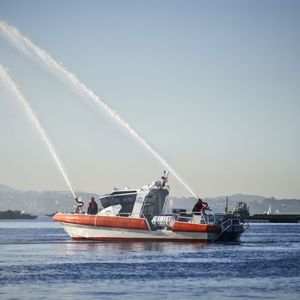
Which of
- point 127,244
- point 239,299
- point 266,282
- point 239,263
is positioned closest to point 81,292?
point 239,299

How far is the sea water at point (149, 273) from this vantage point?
42219 millimetres

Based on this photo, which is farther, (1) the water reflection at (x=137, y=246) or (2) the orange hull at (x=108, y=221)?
(2) the orange hull at (x=108, y=221)

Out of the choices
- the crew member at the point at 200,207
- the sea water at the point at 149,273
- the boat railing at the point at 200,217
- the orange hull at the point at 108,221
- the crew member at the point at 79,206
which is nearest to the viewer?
the sea water at the point at 149,273

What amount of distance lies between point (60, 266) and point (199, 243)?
2729cm

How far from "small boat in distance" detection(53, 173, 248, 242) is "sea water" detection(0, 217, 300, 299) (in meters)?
4.85

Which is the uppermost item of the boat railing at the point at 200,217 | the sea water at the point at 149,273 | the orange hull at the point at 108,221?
the boat railing at the point at 200,217

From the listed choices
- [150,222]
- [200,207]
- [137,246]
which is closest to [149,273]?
[137,246]

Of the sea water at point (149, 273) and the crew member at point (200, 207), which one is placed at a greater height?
the crew member at point (200, 207)

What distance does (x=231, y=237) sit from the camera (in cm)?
8256

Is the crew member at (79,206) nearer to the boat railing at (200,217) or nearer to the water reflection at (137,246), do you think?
the water reflection at (137,246)

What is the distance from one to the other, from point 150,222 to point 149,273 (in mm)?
31628

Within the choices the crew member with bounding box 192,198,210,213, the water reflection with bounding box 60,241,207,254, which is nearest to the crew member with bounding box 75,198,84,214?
the water reflection with bounding box 60,241,207,254

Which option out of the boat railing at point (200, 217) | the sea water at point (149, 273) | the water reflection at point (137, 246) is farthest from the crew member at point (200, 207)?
the sea water at point (149, 273)

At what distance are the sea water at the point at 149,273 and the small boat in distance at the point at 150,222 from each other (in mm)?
4848
